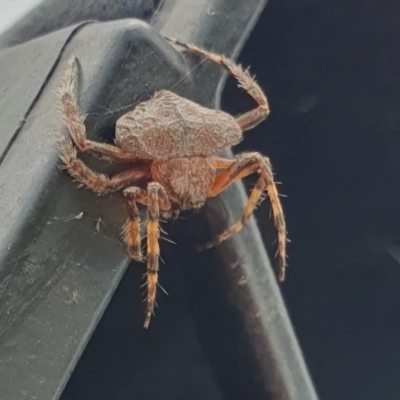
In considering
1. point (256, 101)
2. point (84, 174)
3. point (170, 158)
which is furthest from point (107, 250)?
point (256, 101)

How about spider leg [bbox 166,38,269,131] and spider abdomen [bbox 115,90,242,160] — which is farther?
spider leg [bbox 166,38,269,131]

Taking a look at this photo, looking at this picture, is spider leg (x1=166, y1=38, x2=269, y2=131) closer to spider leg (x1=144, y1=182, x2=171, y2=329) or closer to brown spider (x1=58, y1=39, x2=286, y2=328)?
brown spider (x1=58, y1=39, x2=286, y2=328)

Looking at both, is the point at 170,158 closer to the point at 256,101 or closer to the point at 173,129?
the point at 173,129

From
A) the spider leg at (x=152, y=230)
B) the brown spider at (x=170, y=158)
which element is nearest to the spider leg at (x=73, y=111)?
the brown spider at (x=170, y=158)

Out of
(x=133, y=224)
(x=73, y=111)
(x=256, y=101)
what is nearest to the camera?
(x=73, y=111)

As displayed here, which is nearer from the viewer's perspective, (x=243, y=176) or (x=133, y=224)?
(x=133, y=224)

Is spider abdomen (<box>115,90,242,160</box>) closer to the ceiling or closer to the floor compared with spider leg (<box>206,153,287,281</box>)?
closer to the ceiling

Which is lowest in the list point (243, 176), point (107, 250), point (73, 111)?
point (243, 176)

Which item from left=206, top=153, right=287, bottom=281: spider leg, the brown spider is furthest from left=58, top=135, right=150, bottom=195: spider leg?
left=206, top=153, right=287, bottom=281: spider leg
